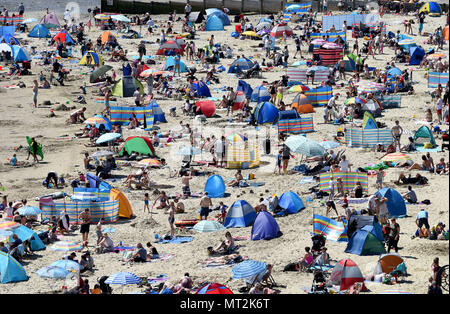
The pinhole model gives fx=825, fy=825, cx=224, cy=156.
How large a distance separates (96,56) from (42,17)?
41.1 ft

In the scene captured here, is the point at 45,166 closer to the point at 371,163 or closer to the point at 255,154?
the point at 255,154

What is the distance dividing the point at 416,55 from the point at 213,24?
14.0 meters

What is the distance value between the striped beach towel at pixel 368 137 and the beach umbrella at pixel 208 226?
8.01 m

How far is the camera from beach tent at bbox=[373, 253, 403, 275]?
18.0 m

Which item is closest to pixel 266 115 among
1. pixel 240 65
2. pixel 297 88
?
pixel 297 88

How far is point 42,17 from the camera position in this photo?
5428 cm

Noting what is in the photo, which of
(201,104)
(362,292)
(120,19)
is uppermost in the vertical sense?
(120,19)

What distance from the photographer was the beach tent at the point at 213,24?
4956 cm

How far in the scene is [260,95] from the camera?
1405 inches

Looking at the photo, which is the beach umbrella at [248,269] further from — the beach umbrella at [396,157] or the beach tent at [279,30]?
the beach tent at [279,30]

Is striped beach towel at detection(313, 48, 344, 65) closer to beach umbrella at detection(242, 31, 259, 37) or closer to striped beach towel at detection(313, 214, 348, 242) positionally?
beach umbrella at detection(242, 31, 259, 37)

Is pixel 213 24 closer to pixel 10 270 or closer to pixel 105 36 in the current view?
pixel 105 36

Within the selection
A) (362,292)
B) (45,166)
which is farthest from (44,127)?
(362,292)

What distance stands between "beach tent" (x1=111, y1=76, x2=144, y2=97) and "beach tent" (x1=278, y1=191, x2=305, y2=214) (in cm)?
1618
